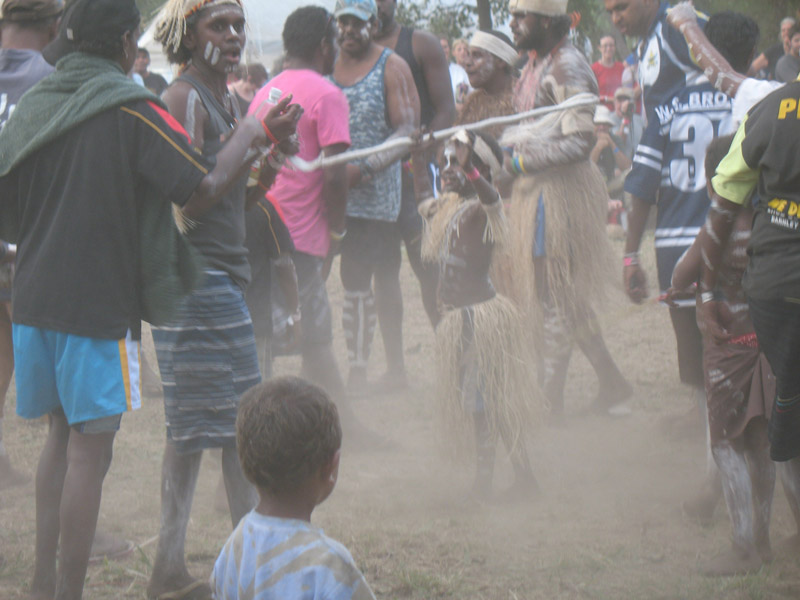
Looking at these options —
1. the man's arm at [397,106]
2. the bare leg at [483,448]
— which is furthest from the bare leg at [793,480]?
the man's arm at [397,106]

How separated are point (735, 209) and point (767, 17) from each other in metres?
8.60

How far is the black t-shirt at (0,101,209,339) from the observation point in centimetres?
255

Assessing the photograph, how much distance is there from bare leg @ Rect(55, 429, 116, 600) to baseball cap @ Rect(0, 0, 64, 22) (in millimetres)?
1902

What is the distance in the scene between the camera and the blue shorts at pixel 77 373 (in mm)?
2641

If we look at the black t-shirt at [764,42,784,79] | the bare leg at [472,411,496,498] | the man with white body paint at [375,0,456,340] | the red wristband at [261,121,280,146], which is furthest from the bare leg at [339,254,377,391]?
the black t-shirt at [764,42,784,79]

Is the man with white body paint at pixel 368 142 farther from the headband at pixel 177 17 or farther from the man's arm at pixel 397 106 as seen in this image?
the headband at pixel 177 17

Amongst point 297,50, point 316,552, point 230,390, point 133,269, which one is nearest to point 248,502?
point 230,390

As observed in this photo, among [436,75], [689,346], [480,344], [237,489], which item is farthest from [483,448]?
[436,75]

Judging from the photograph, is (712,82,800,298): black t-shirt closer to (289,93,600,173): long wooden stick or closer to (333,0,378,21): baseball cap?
(289,93,600,173): long wooden stick

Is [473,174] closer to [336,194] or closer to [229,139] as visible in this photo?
[336,194]

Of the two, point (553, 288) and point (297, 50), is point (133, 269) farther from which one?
point (553, 288)

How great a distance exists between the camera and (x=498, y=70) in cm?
514

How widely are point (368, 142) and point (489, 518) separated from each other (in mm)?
2257

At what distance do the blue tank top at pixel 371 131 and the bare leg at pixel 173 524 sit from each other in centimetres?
238
